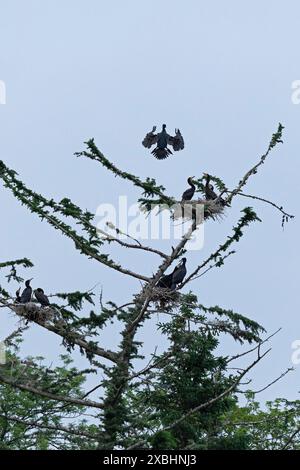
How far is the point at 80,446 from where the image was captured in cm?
2881

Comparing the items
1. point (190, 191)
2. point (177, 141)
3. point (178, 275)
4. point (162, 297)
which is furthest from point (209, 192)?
A: point (177, 141)

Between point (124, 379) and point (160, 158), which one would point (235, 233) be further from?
point (160, 158)

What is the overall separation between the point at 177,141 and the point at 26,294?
8.66m

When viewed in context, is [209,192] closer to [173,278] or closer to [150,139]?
[173,278]

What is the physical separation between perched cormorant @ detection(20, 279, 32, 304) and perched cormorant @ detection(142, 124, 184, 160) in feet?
21.4

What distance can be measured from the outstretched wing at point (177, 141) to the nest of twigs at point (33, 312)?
32.8 feet

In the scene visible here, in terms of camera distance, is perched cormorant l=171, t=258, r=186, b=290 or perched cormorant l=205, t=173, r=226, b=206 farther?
perched cormorant l=205, t=173, r=226, b=206

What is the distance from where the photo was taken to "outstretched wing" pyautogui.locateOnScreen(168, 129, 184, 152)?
39594mm

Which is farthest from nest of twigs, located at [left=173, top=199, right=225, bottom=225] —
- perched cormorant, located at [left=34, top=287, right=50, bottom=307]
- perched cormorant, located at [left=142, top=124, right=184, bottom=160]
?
perched cormorant, located at [left=142, top=124, right=184, bottom=160]

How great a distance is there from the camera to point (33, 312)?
30500 mm

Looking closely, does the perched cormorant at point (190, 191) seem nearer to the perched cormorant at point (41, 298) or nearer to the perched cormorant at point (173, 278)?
the perched cormorant at point (173, 278)

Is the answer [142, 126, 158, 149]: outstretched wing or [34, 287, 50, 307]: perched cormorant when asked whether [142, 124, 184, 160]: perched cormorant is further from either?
[34, 287, 50, 307]: perched cormorant

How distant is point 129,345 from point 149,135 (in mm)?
10422

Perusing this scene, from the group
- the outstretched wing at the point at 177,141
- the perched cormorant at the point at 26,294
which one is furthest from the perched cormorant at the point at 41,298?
the outstretched wing at the point at 177,141
